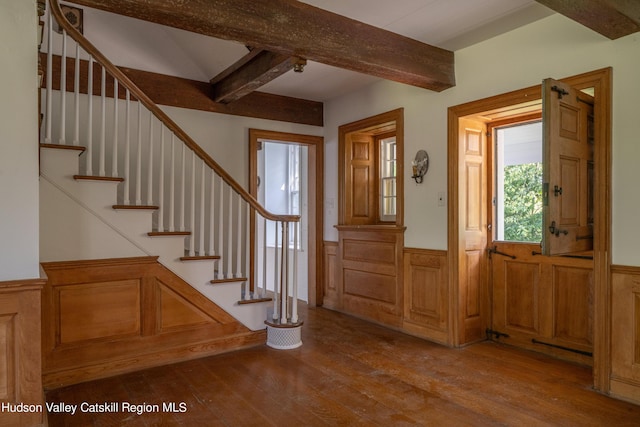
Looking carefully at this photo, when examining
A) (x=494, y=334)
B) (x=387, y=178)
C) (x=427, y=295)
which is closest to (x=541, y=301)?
(x=494, y=334)

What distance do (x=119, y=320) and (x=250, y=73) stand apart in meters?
2.47

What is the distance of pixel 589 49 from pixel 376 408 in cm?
287

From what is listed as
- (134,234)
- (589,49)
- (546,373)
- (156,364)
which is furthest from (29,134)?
(546,373)

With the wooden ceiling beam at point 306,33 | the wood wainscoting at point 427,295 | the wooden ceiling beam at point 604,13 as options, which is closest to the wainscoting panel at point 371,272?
the wood wainscoting at point 427,295

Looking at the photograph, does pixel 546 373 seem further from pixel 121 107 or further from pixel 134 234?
pixel 121 107

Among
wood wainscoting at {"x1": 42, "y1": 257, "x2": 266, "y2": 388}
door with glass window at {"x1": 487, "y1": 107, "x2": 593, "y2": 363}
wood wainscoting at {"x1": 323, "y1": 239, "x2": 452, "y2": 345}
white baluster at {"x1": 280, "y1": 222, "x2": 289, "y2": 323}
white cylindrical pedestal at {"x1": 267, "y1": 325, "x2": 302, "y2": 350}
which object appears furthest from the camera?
wood wainscoting at {"x1": 323, "y1": 239, "x2": 452, "y2": 345}

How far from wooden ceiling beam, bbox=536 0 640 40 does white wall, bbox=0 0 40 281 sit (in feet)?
9.08

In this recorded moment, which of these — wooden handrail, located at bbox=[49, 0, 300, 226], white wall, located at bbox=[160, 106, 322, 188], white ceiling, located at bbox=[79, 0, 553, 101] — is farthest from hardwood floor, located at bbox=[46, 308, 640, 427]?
white ceiling, located at bbox=[79, 0, 553, 101]

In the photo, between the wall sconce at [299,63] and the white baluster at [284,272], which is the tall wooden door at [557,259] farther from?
the white baluster at [284,272]

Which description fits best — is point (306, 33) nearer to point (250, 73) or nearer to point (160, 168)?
point (250, 73)

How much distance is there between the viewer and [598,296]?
284 cm

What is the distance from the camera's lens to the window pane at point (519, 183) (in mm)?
3738

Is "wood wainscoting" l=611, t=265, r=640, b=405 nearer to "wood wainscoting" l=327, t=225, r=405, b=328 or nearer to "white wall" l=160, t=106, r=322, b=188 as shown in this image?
"wood wainscoting" l=327, t=225, r=405, b=328

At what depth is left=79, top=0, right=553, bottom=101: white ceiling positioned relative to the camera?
2988 mm
